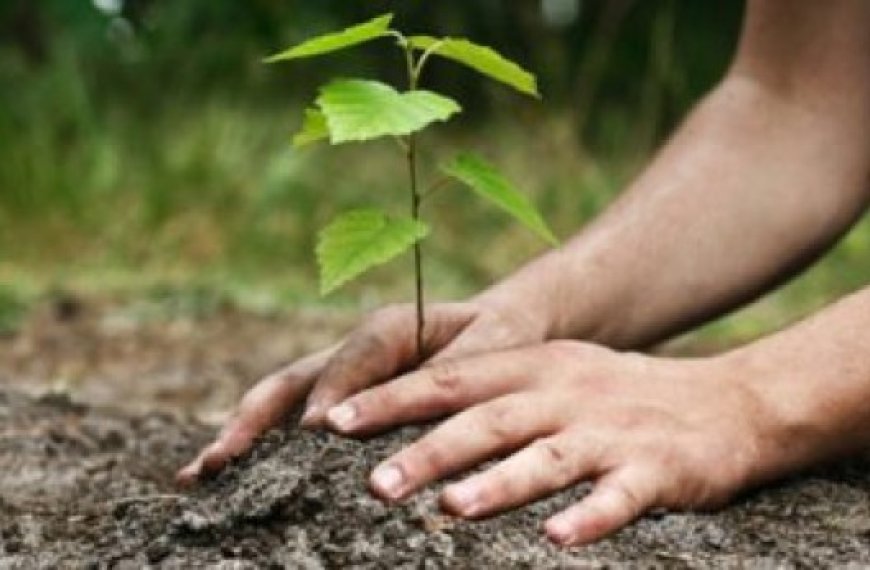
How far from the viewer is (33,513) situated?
2104 millimetres

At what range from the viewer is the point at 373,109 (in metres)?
1.68

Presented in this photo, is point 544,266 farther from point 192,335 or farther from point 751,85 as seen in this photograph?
point 192,335

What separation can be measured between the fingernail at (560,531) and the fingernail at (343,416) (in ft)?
0.78

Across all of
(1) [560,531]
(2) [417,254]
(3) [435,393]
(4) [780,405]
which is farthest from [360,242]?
(4) [780,405]

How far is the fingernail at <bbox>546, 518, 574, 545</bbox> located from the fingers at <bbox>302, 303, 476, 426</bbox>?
286 mm

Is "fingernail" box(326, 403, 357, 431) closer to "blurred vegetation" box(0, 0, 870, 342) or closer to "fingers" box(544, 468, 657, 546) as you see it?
"fingers" box(544, 468, 657, 546)

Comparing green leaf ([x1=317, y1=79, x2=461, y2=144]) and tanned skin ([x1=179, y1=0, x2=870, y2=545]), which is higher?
green leaf ([x1=317, y1=79, x2=461, y2=144])

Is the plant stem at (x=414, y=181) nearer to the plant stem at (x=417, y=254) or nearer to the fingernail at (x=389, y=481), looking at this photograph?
the plant stem at (x=417, y=254)

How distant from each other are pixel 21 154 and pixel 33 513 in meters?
3.83

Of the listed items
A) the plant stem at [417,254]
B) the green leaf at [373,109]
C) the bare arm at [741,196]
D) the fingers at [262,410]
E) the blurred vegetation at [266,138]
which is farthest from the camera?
the blurred vegetation at [266,138]

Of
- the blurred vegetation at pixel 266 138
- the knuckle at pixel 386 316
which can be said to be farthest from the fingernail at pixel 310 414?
the blurred vegetation at pixel 266 138

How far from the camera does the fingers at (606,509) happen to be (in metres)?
1.74

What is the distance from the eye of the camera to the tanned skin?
1.79 m

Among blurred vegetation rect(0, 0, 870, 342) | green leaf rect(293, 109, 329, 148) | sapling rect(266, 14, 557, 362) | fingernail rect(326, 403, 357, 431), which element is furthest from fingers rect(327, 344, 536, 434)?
blurred vegetation rect(0, 0, 870, 342)
